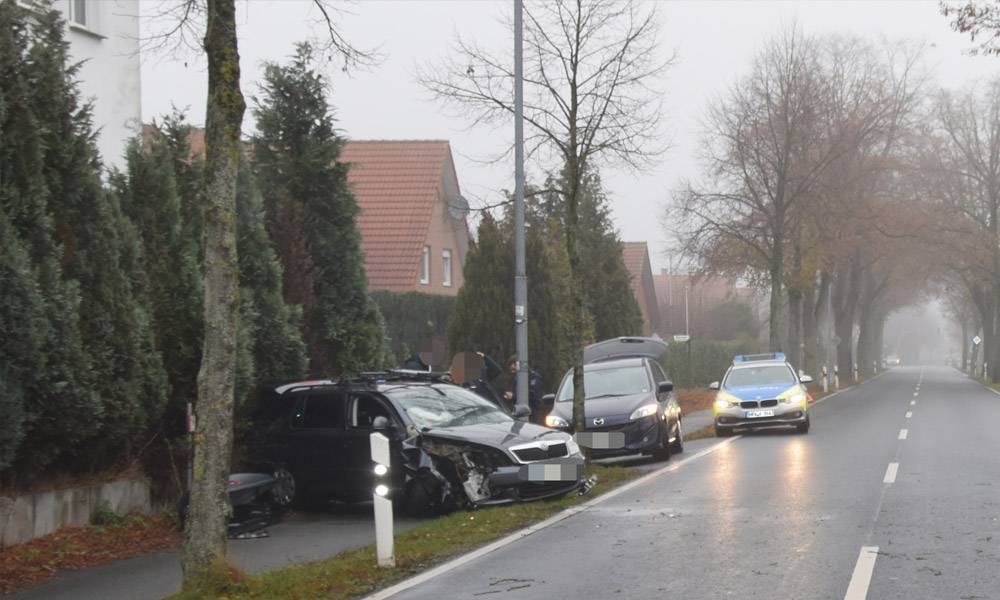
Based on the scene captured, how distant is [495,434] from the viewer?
14.2 metres

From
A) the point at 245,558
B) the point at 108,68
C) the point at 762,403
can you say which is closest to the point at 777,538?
the point at 245,558

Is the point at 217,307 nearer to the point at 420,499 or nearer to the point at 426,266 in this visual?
the point at 420,499

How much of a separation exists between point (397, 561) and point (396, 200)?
30.1m

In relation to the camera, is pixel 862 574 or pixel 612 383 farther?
pixel 612 383

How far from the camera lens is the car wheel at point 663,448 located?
2017 cm

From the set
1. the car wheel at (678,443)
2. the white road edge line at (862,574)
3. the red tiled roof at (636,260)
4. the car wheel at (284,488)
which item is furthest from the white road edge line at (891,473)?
the red tiled roof at (636,260)

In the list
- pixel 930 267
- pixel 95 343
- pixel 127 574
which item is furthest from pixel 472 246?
pixel 930 267

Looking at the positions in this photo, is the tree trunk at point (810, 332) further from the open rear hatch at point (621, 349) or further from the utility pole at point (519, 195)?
the utility pole at point (519, 195)

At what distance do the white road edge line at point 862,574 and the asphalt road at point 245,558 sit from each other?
168 inches

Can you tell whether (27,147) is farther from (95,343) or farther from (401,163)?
(401,163)

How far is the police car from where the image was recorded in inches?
1014

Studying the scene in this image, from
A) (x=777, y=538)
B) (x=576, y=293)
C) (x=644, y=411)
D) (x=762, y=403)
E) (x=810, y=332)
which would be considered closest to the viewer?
(x=777, y=538)

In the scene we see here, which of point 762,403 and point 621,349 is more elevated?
point 621,349

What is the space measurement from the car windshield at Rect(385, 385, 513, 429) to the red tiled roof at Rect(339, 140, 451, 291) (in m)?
20.6
